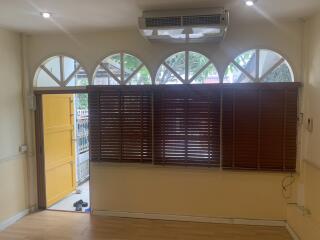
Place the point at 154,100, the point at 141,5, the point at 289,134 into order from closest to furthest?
the point at 141,5 → the point at 289,134 → the point at 154,100

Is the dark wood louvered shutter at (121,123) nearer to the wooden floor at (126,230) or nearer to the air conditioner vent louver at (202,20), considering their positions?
the wooden floor at (126,230)

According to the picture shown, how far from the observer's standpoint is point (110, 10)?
3.33 meters

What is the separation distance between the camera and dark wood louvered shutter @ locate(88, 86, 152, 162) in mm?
4246

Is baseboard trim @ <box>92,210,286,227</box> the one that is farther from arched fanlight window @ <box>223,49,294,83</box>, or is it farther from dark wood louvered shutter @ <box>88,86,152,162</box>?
arched fanlight window @ <box>223,49,294,83</box>

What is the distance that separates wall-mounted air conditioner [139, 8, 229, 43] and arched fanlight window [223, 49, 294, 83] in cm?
79

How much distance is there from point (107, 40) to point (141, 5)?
1331 mm

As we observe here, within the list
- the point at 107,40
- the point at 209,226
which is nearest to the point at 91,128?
the point at 107,40

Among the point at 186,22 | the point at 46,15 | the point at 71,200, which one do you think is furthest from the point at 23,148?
the point at 186,22

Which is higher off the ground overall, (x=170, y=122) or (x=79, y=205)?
(x=170, y=122)

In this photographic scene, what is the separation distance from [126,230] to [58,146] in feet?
6.84

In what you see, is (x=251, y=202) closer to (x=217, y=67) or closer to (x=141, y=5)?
(x=217, y=67)

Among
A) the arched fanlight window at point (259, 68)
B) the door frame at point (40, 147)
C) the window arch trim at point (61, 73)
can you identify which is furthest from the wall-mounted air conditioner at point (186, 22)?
the door frame at point (40, 147)

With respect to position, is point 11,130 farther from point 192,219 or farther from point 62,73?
point 192,219

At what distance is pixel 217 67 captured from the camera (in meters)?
4.13
